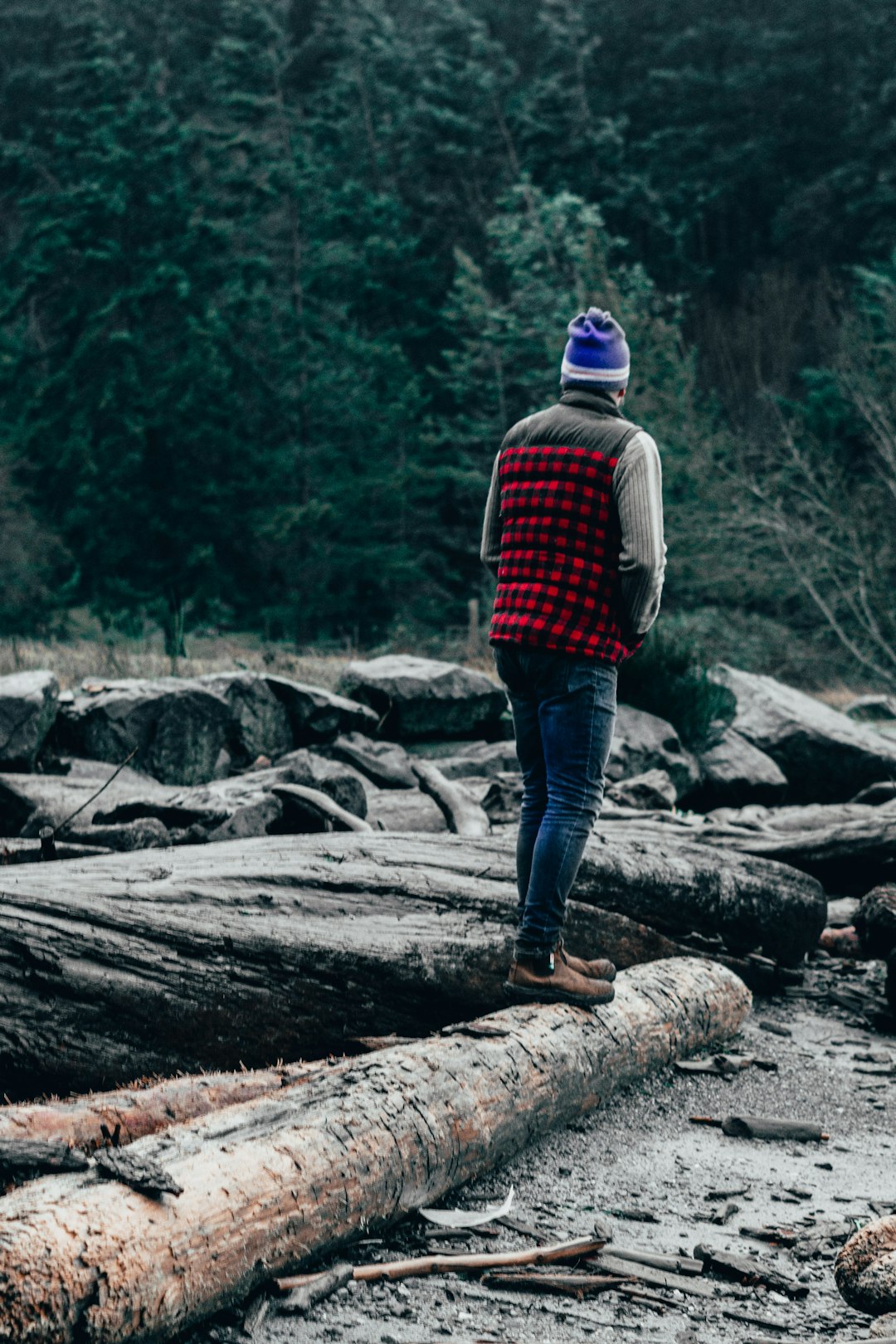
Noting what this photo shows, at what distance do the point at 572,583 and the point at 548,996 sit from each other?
1.27m

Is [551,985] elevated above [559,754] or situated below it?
below

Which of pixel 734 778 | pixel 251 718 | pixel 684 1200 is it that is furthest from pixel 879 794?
pixel 684 1200

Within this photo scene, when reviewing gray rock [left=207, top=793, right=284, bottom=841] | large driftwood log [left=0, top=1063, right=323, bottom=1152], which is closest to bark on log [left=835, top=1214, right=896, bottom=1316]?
large driftwood log [left=0, top=1063, right=323, bottom=1152]

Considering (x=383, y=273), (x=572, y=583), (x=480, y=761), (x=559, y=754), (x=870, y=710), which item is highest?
(x=383, y=273)

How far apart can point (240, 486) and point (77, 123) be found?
1001 centimetres

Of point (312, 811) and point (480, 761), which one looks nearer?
point (312, 811)

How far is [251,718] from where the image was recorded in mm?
9297

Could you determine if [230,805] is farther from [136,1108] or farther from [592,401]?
[592,401]

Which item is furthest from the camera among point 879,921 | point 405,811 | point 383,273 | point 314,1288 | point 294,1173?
point 383,273

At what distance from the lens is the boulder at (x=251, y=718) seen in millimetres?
9188

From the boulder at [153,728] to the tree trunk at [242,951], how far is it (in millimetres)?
4065

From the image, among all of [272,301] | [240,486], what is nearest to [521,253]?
[272,301]

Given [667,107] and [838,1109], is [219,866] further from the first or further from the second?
[667,107]

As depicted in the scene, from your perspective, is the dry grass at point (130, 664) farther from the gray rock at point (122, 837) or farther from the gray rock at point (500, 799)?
the gray rock at point (122, 837)
